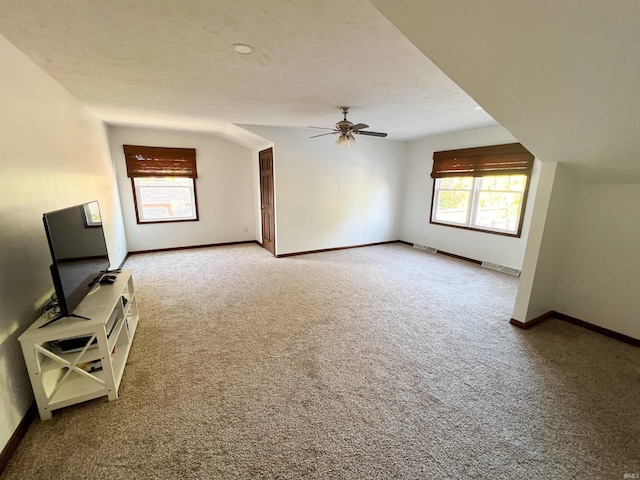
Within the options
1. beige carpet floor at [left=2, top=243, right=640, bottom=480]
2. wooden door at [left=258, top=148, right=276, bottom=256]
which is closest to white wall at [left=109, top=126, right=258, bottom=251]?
wooden door at [left=258, top=148, right=276, bottom=256]

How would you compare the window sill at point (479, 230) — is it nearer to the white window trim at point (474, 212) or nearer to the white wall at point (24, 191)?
the white window trim at point (474, 212)

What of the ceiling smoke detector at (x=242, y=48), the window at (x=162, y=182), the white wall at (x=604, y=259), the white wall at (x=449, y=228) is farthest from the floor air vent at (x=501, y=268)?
the window at (x=162, y=182)

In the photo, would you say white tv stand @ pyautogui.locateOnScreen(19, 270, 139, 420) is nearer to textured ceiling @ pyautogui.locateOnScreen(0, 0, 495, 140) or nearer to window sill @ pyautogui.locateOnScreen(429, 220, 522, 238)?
textured ceiling @ pyautogui.locateOnScreen(0, 0, 495, 140)

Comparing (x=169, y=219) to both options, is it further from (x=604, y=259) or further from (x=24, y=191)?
(x=604, y=259)

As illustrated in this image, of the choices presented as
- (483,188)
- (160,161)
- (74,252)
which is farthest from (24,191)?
(483,188)

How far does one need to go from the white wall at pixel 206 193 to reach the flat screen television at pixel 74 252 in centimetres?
304

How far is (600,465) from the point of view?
4.54ft

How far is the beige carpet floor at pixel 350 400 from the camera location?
4.55 feet

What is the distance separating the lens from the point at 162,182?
204 inches

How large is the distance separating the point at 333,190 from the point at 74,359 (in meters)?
4.46

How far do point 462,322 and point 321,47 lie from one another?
2.81 metres

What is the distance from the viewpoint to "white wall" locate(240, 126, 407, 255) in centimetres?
484

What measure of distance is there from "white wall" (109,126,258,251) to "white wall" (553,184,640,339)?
205 inches

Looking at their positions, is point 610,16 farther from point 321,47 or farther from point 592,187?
point 592,187
